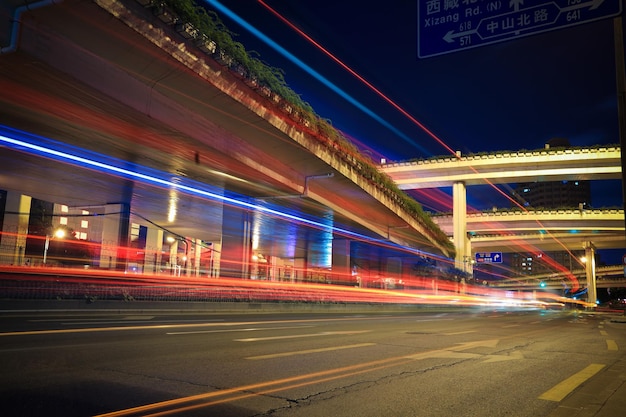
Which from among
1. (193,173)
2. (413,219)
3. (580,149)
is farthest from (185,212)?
(580,149)

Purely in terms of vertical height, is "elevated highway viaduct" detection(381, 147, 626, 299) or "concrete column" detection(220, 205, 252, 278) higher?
"elevated highway viaduct" detection(381, 147, 626, 299)

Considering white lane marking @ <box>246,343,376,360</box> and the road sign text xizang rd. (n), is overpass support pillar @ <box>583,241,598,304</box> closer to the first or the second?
white lane marking @ <box>246,343,376,360</box>

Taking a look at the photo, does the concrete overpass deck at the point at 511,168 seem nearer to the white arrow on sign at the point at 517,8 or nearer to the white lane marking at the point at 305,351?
the white arrow on sign at the point at 517,8

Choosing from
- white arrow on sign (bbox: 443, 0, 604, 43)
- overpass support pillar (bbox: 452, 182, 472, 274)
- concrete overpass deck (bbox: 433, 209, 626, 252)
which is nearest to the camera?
white arrow on sign (bbox: 443, 0, 604, 43)

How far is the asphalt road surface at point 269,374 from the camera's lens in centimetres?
534

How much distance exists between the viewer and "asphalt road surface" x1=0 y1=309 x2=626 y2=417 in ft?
17.5

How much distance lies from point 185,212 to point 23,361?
22311 millimetres

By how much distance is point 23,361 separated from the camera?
7.03m

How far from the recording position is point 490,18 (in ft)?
30.1

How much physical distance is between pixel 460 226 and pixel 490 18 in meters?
46.0

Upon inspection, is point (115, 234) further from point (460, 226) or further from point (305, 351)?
point (460, 226)

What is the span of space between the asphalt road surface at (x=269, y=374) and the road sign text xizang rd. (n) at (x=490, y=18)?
19.5 feet

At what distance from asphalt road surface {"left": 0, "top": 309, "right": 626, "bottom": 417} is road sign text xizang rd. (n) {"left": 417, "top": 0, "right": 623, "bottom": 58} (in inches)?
234

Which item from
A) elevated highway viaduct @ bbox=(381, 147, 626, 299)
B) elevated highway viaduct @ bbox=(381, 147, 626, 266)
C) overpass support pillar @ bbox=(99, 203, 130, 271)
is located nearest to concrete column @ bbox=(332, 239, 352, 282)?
overpass support pillar @ bbox=(99, 203, 130, 271)
